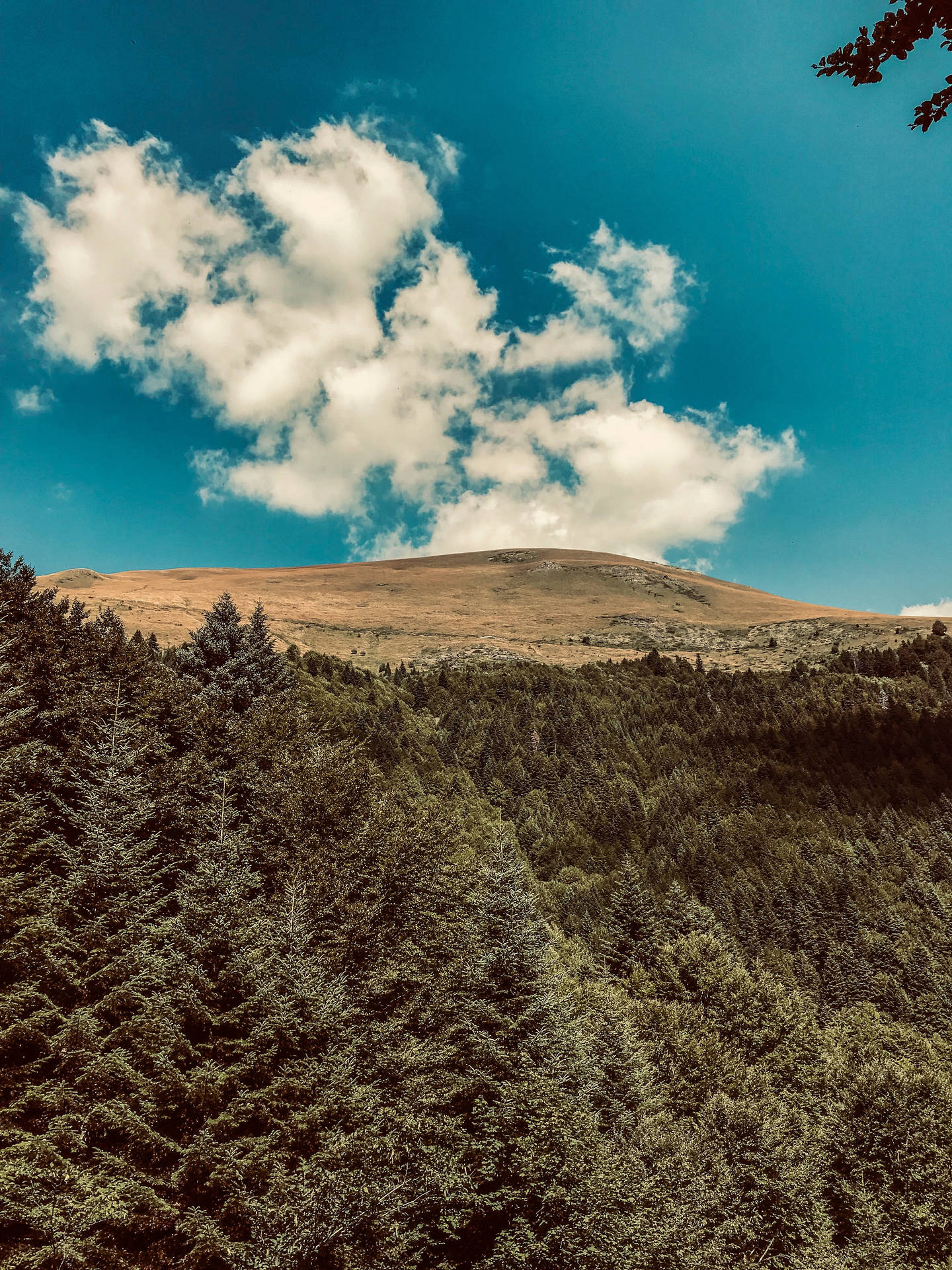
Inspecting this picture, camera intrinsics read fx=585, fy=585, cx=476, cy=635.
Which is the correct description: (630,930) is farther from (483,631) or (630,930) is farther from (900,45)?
(483,631)

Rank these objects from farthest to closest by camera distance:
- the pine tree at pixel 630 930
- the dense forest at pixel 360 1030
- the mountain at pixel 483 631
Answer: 1. the mountain at pixel 483 631
2. the pine tree at pixel 630 930
3. the dense forest at pixel 360 1030

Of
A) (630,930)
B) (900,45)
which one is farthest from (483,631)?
(900,45)

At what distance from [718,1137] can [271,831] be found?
35.4 m

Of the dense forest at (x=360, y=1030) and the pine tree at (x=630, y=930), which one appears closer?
the dense forest at (x=360, y=1030)

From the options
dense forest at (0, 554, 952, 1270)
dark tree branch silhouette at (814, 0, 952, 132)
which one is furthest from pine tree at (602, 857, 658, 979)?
dark tree branch silhouette at (814, 0, 952, 132)

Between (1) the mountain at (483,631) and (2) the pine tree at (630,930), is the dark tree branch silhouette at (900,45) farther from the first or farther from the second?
(1) the mountain at (483,631)

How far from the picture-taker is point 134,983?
18.0 metres

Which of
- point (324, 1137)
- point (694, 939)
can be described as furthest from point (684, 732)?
point (324, 1137)

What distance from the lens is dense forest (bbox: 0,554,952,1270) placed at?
16.5m

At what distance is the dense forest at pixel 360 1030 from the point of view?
54.3ft

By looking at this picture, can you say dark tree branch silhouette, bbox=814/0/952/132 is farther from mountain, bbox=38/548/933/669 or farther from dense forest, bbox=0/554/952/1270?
mountain, bbox=38/548/933/669

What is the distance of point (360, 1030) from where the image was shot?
24.7m

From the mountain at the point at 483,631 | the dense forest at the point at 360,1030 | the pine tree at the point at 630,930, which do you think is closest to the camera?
the dense forest at the point at 360,1030

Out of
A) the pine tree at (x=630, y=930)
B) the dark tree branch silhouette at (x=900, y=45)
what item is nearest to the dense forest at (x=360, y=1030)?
the pine tree at (x=630, y=930)
